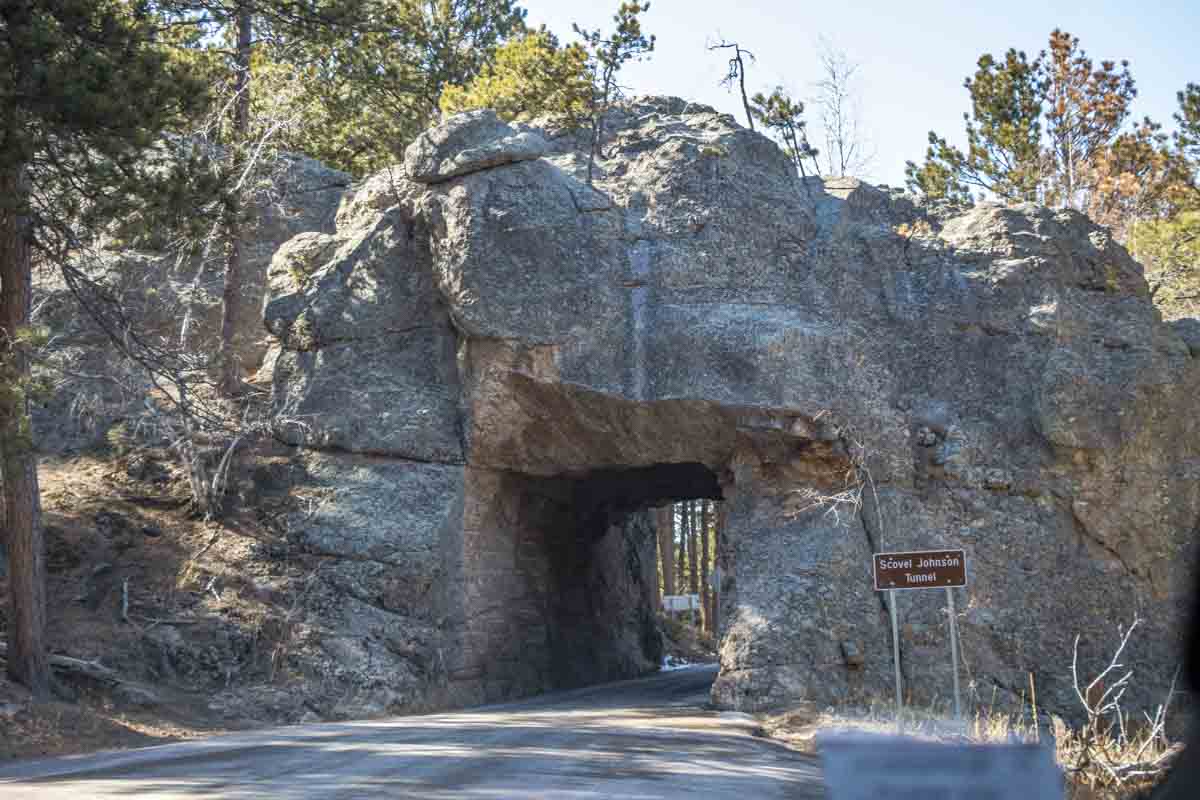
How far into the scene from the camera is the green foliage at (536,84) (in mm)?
22859

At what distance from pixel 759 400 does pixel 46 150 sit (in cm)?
1078

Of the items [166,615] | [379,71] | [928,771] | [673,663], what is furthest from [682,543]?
[928,771]

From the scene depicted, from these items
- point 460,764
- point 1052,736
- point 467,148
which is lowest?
point 1052,736

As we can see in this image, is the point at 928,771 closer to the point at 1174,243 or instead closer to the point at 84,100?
the point at 84,100

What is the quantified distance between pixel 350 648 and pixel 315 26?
9149mm

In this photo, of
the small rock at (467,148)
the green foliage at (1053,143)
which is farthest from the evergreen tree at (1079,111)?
the small rock at (467,148)

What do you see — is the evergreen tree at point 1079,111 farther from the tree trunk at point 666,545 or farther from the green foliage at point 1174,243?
the tree trunk at point 666,545

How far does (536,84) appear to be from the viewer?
922 inches

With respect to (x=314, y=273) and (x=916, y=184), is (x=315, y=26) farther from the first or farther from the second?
(x=916, y=184)

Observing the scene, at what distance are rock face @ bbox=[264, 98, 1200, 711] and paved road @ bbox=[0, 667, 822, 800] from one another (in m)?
3.21

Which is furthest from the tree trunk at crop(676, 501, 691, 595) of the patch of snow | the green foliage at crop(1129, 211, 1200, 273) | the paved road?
the paved road

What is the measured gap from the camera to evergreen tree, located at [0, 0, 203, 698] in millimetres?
13008

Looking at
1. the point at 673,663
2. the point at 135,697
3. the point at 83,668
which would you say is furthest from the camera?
the point at 673,663

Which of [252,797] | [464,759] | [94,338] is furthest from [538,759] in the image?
[94,338]
